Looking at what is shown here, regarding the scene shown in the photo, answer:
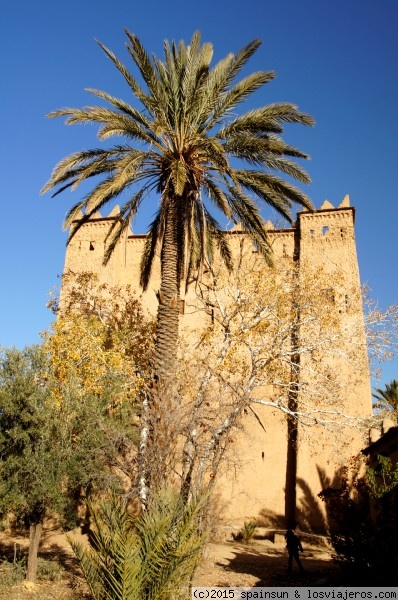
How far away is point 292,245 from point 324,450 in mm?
7598

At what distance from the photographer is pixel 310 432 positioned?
15.6 m

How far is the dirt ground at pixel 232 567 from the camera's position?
9109mm

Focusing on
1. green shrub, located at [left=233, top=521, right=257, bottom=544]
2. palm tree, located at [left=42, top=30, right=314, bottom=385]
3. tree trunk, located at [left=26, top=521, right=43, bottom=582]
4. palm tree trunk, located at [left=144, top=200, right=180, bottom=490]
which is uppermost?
palm tree, located at [left=42, top=30, right=314, bottom=385]

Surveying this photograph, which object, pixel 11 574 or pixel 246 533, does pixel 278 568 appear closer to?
pixel 246 533

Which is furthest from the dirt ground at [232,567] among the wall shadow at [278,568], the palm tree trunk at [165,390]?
the palm tree trunk at [165,390]

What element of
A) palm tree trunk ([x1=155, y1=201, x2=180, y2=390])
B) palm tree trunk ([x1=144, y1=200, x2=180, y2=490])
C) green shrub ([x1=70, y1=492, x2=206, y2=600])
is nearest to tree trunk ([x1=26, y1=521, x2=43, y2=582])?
palm tree trunk ([x1=144, y1=200, x2=180, y2=490])

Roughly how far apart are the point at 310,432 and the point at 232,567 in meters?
5.56

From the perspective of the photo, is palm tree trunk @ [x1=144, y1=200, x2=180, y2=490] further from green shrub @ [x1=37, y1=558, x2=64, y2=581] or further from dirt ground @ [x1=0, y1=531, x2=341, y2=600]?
green shrub @ [x1=37, y1=558, x2=64, y2=581]

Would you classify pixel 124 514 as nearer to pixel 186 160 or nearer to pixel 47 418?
pixel 47 418

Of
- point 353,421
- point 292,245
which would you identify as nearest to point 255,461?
point 353,421

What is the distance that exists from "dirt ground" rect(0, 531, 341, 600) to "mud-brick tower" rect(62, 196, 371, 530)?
1138 mm

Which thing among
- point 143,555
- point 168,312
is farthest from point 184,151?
point 143,555

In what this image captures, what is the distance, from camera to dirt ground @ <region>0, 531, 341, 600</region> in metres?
9.11

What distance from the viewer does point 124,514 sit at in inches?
247
